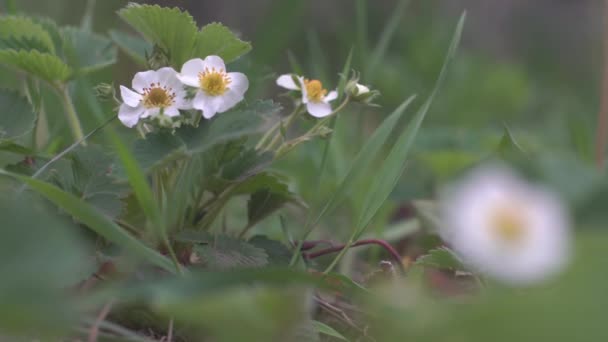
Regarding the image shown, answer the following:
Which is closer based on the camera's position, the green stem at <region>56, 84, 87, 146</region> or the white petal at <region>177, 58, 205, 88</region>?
the white petal at <region>177, 58, 205, 88</region>

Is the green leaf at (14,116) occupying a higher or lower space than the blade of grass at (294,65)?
lower

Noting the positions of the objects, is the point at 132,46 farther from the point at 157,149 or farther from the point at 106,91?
the point at 157,149

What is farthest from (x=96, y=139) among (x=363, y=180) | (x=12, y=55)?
(x=363, y=180)

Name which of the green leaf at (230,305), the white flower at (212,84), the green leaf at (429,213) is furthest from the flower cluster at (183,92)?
the green leaf at (429,213)

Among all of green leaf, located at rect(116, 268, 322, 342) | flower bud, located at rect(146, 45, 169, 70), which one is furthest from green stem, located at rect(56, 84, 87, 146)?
green leaf, located at rect(116, 268, 322, 342)

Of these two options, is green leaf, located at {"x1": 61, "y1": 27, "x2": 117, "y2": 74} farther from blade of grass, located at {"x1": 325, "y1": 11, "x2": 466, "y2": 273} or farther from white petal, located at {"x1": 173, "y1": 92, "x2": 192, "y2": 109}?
blade of grass, located at {"x1": 325, "y1": 11, "x2": 466, "y2": 273}

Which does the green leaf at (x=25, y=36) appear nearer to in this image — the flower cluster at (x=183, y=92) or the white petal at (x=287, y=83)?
the flower cluster at (x=183, y=92)

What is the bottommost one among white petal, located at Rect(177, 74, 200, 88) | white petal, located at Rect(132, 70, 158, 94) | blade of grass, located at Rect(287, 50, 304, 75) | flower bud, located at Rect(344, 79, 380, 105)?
white petal, located at Rect(177, 74, 200, 88)
